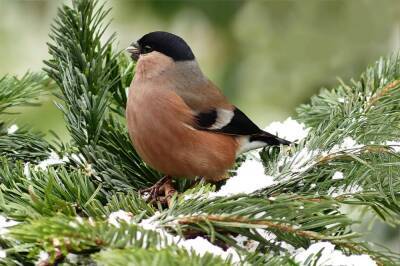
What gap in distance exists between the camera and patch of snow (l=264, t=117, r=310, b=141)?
2055 mm

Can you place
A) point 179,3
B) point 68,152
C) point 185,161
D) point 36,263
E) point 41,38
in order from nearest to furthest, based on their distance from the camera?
point 36,263 → point 68,152 → point 185,161 → point 179,3 → point 41,38

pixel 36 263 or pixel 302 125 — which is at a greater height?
pixel 302 125

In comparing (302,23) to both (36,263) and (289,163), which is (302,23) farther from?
(36,263)

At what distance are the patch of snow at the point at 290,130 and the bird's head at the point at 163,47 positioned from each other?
0.79 metres

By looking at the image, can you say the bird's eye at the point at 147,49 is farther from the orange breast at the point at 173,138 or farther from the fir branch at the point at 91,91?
the fir branch at the point at 91,91

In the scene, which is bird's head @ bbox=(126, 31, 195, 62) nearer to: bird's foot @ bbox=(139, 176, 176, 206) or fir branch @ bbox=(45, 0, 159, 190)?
fir branch @ bbox=(45, 0, 159, 190)

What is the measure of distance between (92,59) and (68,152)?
0.93ft

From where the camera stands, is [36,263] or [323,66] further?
[323,66]

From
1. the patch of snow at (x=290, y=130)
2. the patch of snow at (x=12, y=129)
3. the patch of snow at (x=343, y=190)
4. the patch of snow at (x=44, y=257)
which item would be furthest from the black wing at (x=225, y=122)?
the patch of snow at (x=44, y=257)

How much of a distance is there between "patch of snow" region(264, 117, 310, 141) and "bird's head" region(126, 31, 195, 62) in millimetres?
792

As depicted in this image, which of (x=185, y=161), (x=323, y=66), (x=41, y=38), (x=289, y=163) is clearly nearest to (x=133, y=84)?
(x=185, y=161)

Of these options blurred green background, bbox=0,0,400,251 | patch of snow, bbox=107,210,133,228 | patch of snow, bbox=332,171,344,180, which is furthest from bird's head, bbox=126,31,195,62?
patch of snow, bbox=107,210,133,228

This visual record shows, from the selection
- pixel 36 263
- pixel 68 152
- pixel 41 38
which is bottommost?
pixel 36 263

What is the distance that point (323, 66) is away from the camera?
3.74 metres
